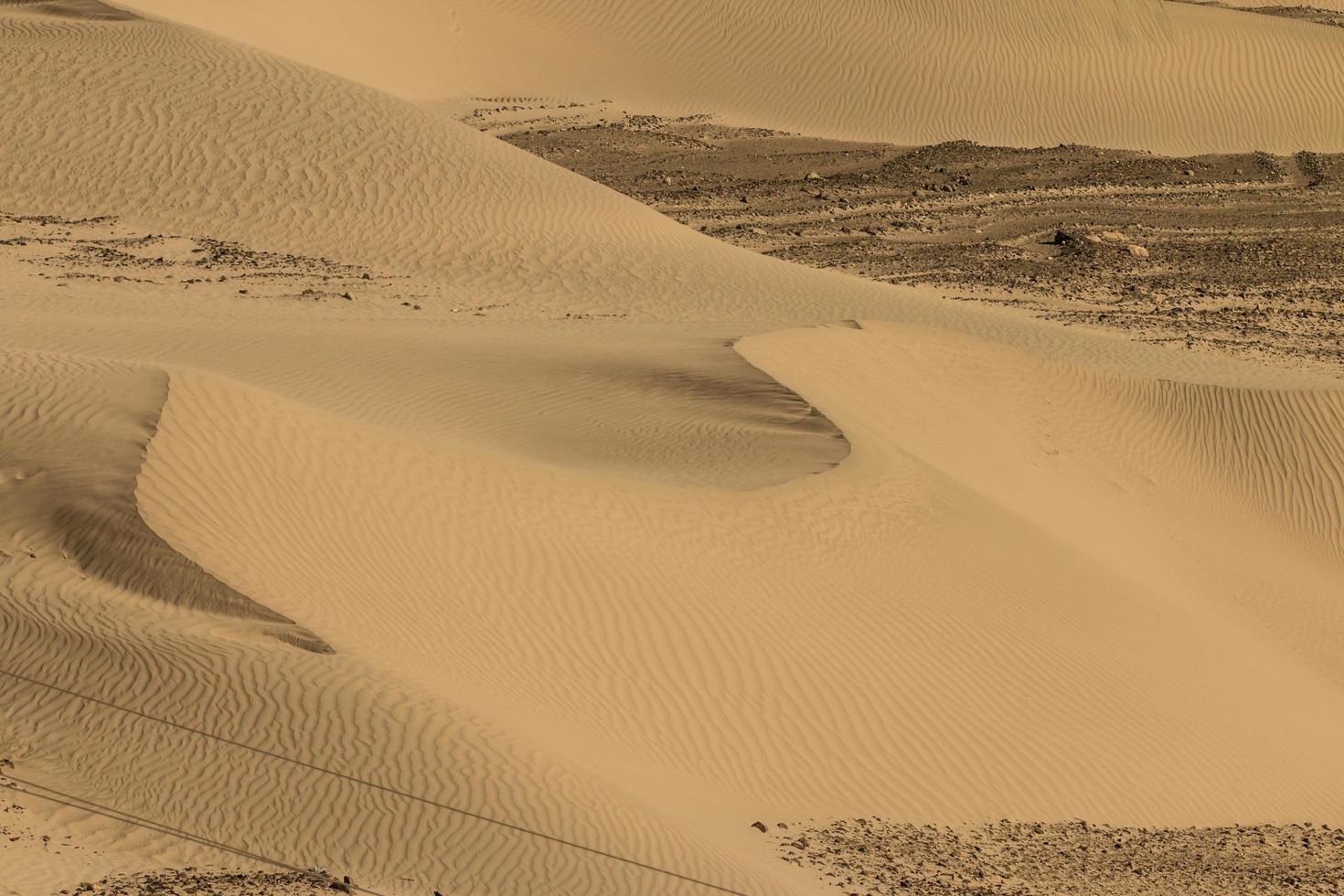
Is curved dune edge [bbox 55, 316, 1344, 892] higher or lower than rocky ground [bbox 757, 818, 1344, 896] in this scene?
higher

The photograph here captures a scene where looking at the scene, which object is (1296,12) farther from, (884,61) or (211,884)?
(211,884)

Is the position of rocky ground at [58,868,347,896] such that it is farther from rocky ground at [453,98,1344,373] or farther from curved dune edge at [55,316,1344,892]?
rocky ground at [453,98,1344,373]

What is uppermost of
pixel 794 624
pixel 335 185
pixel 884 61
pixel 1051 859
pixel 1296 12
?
pixel 1296 12

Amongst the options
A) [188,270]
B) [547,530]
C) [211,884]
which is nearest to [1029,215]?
[188,270]

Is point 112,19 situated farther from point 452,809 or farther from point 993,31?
point 452,809

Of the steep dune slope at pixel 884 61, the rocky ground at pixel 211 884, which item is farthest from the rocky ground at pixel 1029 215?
the rocky ground at pixel 211 884

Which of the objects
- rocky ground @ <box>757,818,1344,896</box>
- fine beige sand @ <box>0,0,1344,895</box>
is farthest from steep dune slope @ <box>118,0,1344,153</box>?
rocky ground @ <box>757,818,1344,896</box>

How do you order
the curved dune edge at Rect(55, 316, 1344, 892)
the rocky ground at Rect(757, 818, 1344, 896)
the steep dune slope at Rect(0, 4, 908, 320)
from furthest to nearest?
the steep dune slope at Rect(0, 4, 908, 320)
the curved dune edge at Rect(55, 316, 1344, 892)
the rocky ground at Rect(757, 818, 1344, 896)
